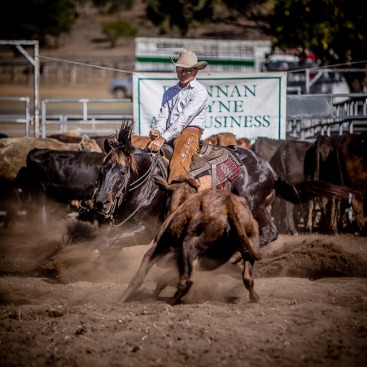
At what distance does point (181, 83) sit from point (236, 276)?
6.78 ft

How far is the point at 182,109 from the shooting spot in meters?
7.20

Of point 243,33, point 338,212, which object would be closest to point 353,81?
point 338,212

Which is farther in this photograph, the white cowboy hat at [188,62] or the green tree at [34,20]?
the green tree at [34,20]

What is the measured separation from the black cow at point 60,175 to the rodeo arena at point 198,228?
0.02 m

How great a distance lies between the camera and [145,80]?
1065 centimetres

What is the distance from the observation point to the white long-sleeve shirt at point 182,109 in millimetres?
7102

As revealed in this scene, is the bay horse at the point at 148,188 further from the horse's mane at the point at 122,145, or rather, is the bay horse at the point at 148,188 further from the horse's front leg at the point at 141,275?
the horse's front leg at the point at 141,275

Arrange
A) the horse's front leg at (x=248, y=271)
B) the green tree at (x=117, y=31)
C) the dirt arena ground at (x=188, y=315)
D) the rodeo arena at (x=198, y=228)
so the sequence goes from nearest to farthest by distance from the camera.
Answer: the dirt arena ground at (x=188, y=315), the rodeo arena at (x=198, y=228), the horse's front leg at (x=248, y=271), the green tree at (x=117, y=31)

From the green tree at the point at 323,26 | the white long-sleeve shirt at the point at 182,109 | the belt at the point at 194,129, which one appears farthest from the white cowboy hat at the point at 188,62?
the green tree at the point at 323,26

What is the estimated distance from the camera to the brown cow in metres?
5.38

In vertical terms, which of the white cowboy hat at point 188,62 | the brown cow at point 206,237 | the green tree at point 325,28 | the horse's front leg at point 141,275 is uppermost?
the green tree at point 325,28

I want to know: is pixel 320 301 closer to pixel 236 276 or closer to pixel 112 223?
pixel 236 276

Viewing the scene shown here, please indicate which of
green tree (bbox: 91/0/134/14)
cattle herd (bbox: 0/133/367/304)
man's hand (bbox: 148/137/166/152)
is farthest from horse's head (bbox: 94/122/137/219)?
green tree (bbox: 91/0/134/14)

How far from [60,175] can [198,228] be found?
575cm
